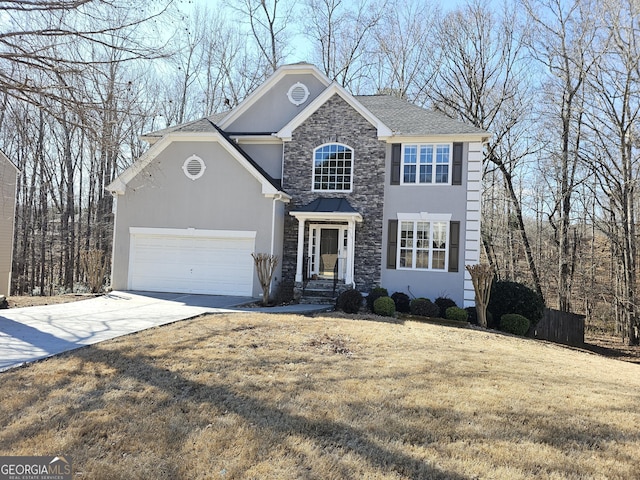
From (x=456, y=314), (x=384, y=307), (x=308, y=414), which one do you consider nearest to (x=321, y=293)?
(x=384, y=307)

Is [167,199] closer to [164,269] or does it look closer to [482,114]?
[164,269]

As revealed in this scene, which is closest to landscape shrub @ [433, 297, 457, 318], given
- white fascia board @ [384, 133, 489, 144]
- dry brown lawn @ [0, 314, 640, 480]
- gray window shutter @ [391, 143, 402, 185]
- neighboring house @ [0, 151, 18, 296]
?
gray window shutter @ [391, 143, 402, 185]

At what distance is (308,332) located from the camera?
9062mm

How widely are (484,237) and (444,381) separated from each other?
20040mm

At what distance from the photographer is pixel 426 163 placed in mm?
15930

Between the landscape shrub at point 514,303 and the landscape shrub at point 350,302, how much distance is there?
4624 mm

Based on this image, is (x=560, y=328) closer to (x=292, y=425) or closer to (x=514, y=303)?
(x=514, y=303)

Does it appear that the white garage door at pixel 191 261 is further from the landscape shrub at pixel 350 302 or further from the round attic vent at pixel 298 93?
the round attic vent at pixel 298 93

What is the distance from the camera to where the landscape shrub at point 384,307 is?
13719 millimetres

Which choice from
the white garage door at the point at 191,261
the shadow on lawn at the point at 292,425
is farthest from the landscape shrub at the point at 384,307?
the shadow on lawn at the point at 292,425

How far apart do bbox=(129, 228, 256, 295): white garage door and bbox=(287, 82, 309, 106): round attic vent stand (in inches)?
235

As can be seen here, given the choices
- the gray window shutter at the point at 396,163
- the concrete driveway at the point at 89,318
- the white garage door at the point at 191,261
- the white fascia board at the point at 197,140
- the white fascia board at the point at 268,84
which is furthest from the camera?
the white fascia board at the point at 268,84

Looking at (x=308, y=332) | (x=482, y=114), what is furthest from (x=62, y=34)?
(x=482, y=114)

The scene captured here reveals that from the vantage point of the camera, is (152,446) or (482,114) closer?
(152,446)
